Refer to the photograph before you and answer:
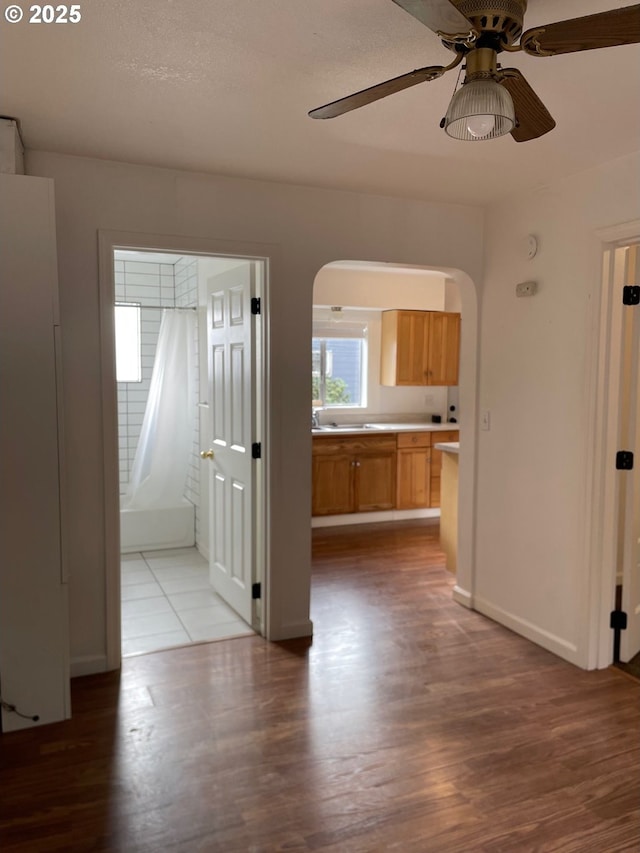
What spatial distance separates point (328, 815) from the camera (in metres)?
2.07

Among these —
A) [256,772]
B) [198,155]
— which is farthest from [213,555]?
[198,155]

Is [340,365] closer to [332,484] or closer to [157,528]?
[332,484]

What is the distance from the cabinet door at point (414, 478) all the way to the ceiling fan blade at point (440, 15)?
467cm

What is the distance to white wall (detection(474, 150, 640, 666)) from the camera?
119 inches

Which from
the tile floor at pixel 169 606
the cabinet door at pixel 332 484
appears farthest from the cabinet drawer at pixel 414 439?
the tile floor at pixel 169 606

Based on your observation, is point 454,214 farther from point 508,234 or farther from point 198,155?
point 198,155

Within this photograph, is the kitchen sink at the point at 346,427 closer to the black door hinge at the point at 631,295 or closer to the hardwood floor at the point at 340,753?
the hardwood floor at the point at 340,753

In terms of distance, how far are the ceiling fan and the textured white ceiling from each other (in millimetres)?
260

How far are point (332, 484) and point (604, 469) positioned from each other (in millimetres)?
2923

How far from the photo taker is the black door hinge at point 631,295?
296 cm

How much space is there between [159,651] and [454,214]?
294cm

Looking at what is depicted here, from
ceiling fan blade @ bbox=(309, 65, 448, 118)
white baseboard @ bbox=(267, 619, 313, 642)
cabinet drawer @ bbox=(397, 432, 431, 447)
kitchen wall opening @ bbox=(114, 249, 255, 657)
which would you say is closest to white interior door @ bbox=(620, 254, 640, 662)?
white baseboard @ bbox=(267, 619, 313, 642)

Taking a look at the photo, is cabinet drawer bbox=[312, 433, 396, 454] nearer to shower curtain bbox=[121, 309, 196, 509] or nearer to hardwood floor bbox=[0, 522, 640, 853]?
shower curtain bbox=[121, 309, 196, 509]

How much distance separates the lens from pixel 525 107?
5.55 ft
